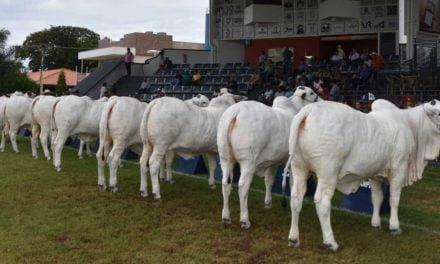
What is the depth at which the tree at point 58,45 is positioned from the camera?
83.2m

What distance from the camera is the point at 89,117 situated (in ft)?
44.9

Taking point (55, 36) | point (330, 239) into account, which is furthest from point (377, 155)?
point (55, 36)

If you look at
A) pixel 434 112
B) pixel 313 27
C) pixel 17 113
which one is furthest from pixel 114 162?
pixel 313 27

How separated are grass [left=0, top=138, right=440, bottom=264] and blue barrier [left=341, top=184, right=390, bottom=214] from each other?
0.25 metres

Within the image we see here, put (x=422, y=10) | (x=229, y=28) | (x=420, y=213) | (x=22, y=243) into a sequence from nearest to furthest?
(x=22, y=243), (x=420, y=213), (x=422, y=10), (x=229, y=28)

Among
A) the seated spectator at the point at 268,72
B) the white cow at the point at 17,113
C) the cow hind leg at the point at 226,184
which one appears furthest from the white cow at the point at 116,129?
the seated spectator at the point at 268,72

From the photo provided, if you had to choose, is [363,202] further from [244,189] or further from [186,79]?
[186,79]

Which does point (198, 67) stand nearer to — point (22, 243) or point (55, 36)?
point (22, 243)

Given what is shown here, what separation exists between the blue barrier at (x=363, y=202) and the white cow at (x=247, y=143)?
1483mm

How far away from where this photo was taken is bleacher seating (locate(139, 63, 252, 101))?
87.7 feet

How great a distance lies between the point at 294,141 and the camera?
7086mm

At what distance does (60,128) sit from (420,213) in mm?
8164

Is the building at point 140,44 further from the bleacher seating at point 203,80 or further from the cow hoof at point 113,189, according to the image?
the cow hoof at point 113,189

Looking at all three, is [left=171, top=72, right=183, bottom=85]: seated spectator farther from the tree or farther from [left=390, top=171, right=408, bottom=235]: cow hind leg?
the tree
